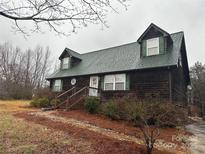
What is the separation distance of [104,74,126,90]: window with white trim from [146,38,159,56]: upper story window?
9.31 ft

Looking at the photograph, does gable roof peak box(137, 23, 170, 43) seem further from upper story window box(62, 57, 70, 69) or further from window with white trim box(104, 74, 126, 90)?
upper story window box(62, 57, 70, 69)

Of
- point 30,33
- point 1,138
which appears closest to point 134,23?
point 30,33

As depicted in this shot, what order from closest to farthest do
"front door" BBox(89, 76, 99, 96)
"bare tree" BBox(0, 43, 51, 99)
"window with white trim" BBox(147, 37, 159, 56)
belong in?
"window with white trim" BBox(147, 37, 159, 56), "front door" BBox(89, 76, 99, 96), "bare tree" BBox(0, 43, 51, 99)

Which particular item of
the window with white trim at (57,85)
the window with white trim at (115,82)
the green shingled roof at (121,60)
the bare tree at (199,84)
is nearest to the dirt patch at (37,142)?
the window with white trim at (115,82)

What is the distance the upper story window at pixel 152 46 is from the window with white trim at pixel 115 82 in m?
2.84

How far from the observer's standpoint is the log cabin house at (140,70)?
43.6 ft

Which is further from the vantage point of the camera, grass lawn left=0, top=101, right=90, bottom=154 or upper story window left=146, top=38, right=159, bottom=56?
upper story window left=146, top=38, right=159, bottom=56

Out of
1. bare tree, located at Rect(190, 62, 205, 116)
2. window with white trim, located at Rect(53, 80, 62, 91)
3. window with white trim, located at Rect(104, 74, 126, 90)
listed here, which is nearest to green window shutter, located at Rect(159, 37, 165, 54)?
window with white trim, located at Rect(104, 74, 126, 90)

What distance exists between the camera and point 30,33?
17.3ft

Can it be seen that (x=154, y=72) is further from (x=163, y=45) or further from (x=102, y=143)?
(x=102, y=143)

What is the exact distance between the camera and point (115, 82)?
15727mm

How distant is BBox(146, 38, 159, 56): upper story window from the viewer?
48.3ft

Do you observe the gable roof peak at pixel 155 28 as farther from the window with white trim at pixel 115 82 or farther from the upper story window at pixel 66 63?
the upper story window at pixel 66 63

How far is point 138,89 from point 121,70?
207 cm
